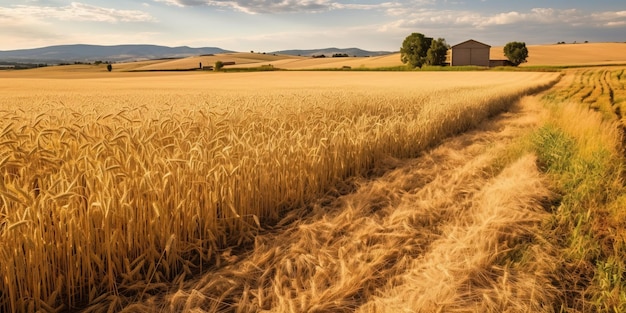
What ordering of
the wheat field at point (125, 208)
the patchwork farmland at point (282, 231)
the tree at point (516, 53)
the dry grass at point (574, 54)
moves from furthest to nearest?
the dry grass at point (574, 54), the tree at point (516, 53), the patchwork farmland at point (282, 231), the wheat field at point (125, 208)

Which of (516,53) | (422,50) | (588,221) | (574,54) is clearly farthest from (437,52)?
(588,221)

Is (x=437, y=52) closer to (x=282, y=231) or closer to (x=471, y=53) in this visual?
(x=471, y=53)

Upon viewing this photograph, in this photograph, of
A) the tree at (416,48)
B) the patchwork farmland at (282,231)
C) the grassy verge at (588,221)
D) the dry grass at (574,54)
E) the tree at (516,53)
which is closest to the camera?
the patchwork farmland at (282,231)

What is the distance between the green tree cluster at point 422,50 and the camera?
238 ft

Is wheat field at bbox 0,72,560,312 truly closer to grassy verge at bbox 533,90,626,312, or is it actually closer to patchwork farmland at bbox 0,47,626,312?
patchwork farmland at bbox 0,47,626,312

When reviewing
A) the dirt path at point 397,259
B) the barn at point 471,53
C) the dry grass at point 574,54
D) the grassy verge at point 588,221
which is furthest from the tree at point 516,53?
the dirt path at point 397,259

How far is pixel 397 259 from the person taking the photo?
10.1ft

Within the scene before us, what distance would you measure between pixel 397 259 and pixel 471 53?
3006 inches

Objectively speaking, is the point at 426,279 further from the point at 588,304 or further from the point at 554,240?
the point at 554,240

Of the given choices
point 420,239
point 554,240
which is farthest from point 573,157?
point 420,239

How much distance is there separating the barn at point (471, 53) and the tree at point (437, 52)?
220 cm

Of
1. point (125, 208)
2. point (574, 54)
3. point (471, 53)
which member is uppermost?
point (574, 54)

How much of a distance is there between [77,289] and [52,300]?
19 cm

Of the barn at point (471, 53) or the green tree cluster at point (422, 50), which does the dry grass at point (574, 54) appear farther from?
the green tree cluster at point (422, 50)
